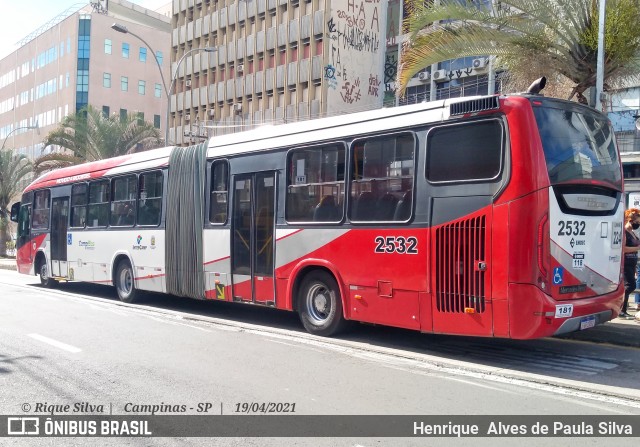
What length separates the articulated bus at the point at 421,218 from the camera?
704 centimetres

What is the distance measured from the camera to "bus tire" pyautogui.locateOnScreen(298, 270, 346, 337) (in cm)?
921

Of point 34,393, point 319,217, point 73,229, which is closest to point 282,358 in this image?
point 319,217

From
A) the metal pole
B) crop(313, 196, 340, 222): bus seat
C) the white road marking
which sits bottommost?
the white road marking

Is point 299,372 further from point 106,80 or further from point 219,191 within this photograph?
point 106,80

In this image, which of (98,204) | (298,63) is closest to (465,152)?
(98,204)

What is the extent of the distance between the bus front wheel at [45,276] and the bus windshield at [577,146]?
14519mm

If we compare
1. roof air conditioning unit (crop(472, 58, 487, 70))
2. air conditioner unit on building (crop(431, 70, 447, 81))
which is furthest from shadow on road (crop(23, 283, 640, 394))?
air conditioner unit on building (crop(431, 70, 447, 81))

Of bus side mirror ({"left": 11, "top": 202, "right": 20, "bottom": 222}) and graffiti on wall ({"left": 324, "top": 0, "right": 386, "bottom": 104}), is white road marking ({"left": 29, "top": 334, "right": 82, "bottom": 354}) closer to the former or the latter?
bus side mirror ({"left": 11, "top": 202, "right": 20, "bottom": 222})

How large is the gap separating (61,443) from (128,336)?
4803 millimetres

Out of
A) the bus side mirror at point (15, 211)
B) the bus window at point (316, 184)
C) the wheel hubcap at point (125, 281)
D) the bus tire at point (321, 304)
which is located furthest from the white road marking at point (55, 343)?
the bus side mirror at point (15, 211)

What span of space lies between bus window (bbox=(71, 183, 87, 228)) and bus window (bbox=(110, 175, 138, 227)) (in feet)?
4.87

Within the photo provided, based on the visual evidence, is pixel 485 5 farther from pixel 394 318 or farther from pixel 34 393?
pixel 34 393

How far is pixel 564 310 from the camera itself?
280 inches

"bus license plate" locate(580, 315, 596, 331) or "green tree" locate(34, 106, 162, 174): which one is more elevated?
"green tree" locate(34, 106, 162, 174)
